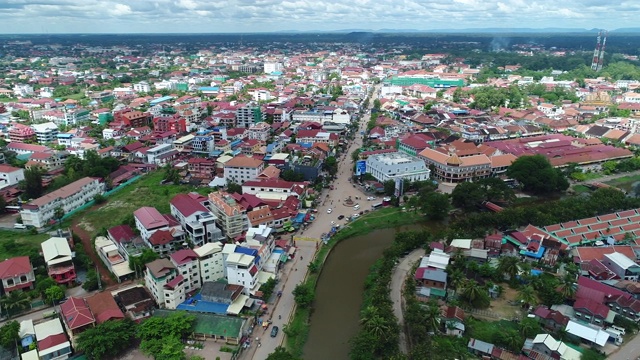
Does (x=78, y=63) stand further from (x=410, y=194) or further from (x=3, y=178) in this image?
(x=410, y=194)

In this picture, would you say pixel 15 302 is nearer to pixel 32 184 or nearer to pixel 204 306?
pixel 204 306

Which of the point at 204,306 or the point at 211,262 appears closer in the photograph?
the point at 204,306

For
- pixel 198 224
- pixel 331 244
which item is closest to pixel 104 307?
pixel 198 224

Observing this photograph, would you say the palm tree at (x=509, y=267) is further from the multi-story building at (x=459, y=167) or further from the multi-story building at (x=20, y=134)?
the multi-story building at (x=20, y=134)

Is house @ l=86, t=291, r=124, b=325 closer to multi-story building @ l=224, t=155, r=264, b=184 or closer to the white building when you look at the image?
multi-story building @ l=224, t=155, r=264, b=184

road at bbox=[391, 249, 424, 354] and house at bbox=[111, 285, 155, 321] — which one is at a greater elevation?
house at bbox=[111, 285, 155, 321]

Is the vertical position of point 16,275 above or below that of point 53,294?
above

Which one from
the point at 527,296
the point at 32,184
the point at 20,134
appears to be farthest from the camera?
the point at 20,134

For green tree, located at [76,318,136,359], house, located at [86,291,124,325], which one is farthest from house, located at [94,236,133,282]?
green tree, located at [76,318,136,359]
